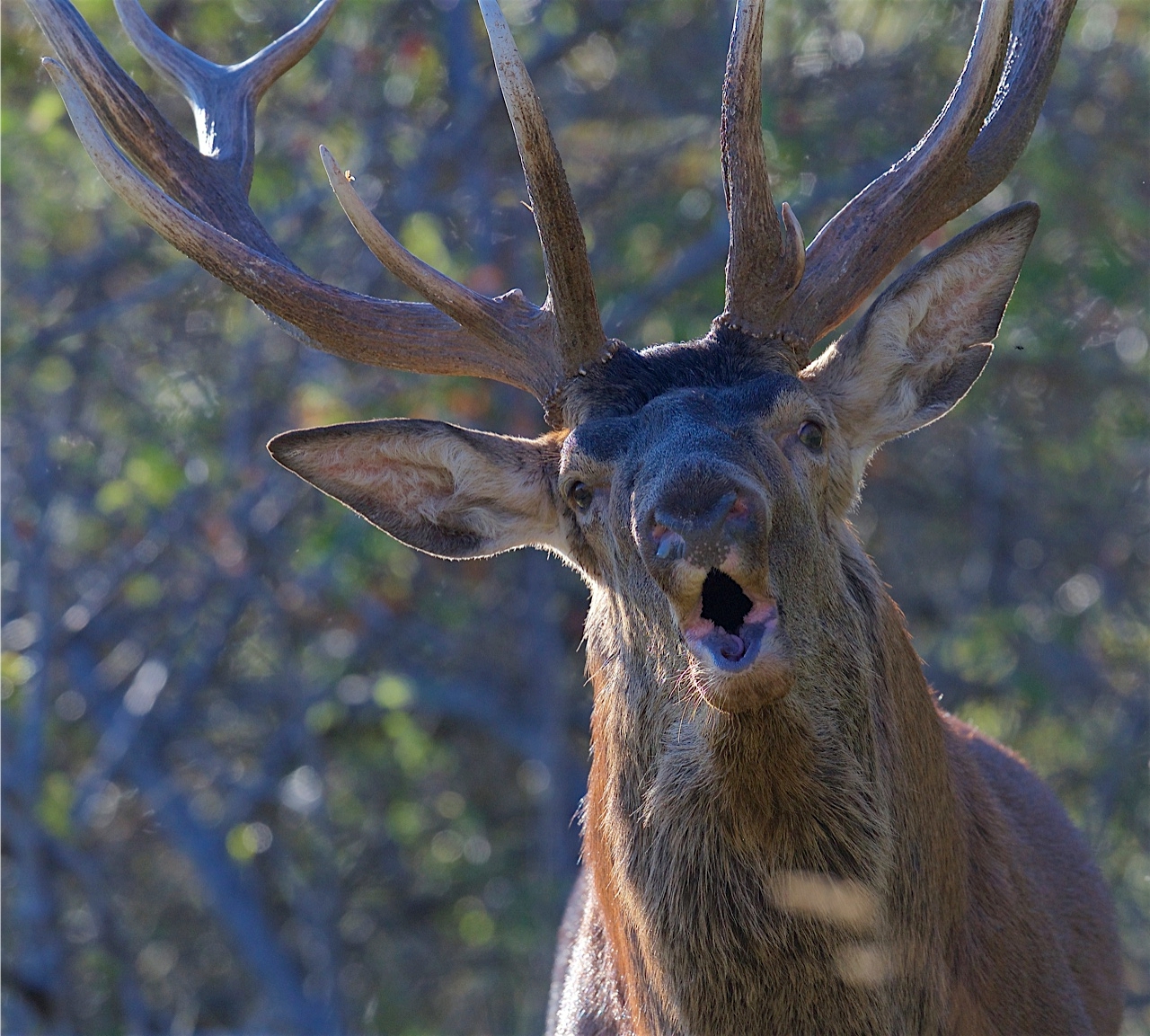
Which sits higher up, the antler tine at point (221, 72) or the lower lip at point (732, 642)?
the antler tine at point (221, 72)

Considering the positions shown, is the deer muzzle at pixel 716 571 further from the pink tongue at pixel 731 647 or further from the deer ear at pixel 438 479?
the deer ear at pixel 438 479

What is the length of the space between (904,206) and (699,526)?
1423mm

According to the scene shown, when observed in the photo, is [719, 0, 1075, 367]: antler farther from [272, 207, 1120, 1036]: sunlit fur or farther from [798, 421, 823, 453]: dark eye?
[798, 421, 823, 453]: dark eye

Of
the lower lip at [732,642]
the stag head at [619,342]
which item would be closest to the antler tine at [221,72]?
the stag head at [619,342]

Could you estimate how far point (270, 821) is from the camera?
8.18 meters

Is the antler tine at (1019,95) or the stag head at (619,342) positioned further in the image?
the antler tine at (1019,95)

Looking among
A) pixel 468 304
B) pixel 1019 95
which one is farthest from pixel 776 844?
pixel 1019 95

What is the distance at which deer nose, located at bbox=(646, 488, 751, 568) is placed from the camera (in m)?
2.65

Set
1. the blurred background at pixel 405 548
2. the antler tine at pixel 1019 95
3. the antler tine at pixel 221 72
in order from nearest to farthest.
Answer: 1. the antler tine at pixel 1019 95
2. the antler tine at pixel 221 72
3. the blurred background at pixel 405 548

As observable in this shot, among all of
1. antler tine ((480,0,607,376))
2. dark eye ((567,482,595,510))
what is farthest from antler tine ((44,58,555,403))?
dark eye ((567,482,595,510))

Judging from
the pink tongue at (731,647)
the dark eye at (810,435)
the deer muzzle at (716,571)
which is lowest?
the pink tongue at (731,647)

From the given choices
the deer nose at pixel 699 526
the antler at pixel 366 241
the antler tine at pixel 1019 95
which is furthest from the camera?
the antler tine at pixel 1019 95

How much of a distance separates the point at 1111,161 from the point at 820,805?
528cm

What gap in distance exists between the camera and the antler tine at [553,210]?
3.36 m
